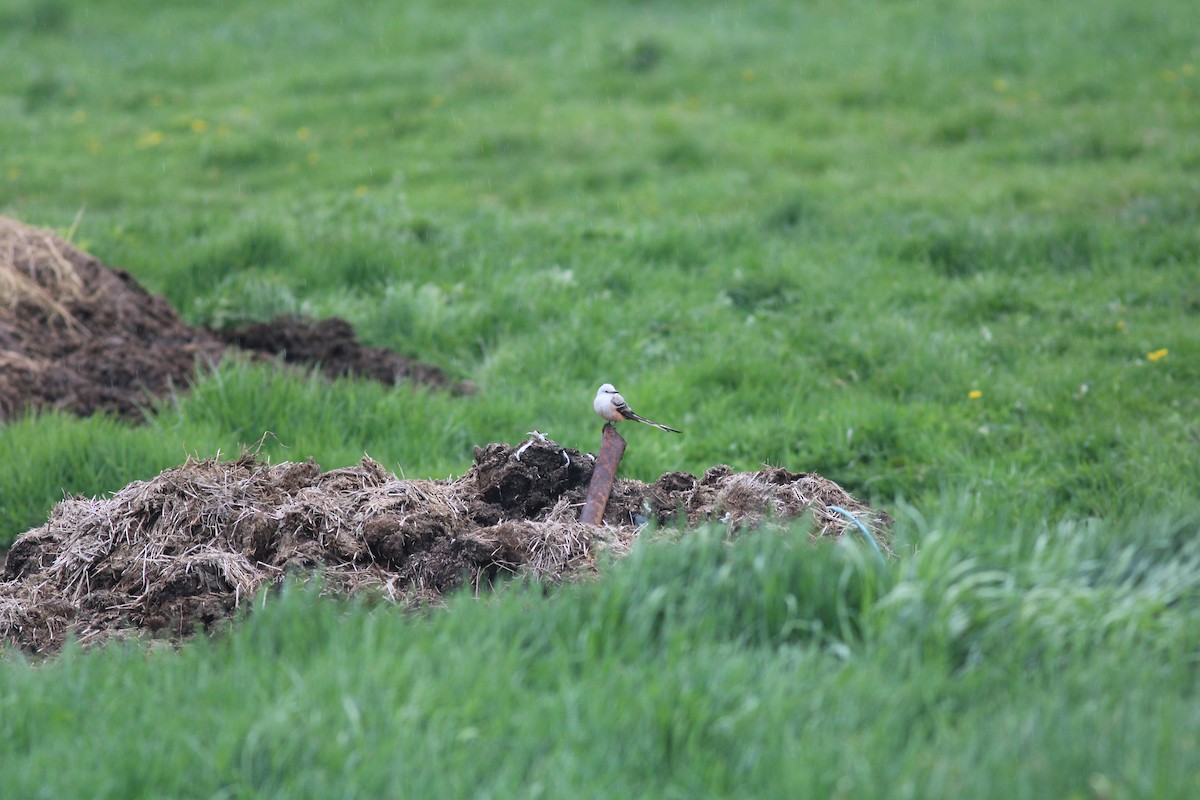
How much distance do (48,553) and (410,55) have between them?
36.7 ft

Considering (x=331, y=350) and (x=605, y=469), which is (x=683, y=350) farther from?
(x=605, y=469)

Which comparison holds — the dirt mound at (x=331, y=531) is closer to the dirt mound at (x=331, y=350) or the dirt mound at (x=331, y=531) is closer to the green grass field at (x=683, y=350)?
the green grass field at (x=683, y=350)

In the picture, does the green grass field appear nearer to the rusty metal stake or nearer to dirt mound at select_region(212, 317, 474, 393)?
dirt mound at select_region(212, 317, 474, 393)

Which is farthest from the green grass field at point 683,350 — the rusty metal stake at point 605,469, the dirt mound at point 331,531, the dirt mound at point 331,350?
the rusty metal stake at point 605,469

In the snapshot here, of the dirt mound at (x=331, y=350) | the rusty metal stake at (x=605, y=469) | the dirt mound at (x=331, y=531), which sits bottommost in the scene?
the dirt mound at (x=331, y=350)

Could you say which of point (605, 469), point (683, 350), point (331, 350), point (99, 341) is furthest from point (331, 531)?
point (683, 350)

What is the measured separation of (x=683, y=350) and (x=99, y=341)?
3.53m

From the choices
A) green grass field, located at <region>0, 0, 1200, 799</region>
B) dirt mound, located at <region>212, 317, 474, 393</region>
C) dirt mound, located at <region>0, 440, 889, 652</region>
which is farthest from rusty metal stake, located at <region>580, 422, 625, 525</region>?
dirt mound, located at <region>212, 317, 474, 393</region>

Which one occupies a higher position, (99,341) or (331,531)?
(331,531)

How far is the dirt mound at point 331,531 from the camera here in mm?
3520

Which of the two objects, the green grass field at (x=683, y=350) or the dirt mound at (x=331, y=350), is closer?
the green grass field at (x=683, y=350)

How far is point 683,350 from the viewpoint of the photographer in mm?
7043

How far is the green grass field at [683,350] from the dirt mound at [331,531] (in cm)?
57

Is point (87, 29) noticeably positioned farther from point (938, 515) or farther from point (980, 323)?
point (938, 515)
